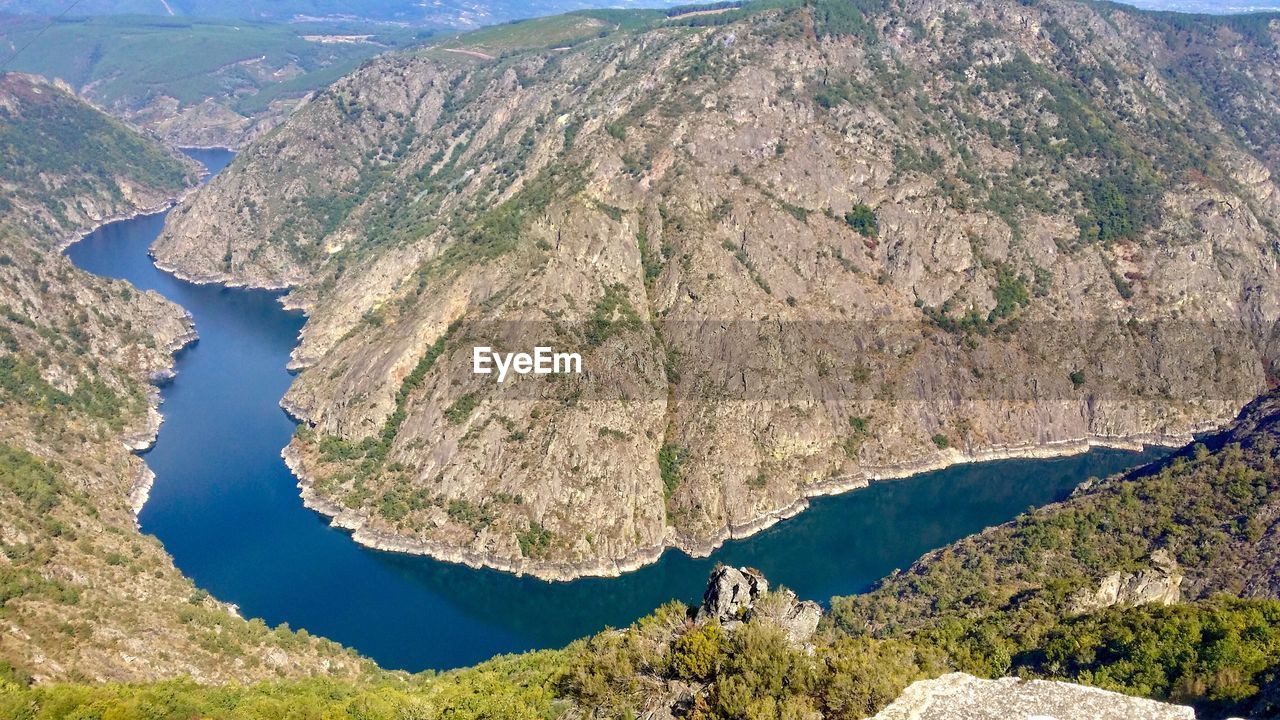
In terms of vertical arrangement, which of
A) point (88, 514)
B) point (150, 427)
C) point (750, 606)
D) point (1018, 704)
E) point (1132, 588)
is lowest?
point (150, 427)

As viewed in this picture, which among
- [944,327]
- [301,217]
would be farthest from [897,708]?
[301,217]

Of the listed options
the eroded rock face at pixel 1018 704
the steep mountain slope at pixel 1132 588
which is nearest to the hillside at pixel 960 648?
the eroded rock face at pixel 1018 704

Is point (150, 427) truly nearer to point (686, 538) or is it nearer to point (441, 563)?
point (441, 563)

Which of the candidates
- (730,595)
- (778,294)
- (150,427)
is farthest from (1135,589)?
(150,427)

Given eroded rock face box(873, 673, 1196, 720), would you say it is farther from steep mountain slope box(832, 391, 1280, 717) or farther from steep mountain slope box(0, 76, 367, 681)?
steep mountain slope box(0, 76, 367, 681)

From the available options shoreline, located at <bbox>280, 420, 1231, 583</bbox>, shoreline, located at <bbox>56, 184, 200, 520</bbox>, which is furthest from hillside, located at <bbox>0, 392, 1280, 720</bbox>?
shoreline, located at <bbox>56, 184, 200, 520</bbox>

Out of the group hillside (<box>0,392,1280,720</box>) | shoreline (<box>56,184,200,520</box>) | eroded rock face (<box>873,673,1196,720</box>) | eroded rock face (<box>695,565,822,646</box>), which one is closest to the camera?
eroded rock face (<box>873,673,1196,720</box>)

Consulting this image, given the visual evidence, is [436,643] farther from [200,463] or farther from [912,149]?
[912,149]
